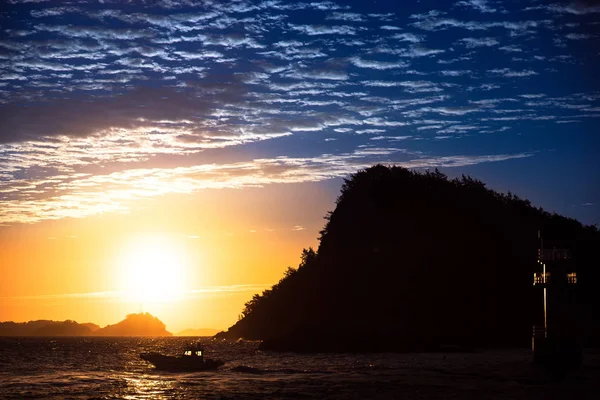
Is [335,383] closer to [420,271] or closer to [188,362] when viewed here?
[188,362]

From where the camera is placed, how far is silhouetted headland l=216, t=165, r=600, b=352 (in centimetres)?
11775

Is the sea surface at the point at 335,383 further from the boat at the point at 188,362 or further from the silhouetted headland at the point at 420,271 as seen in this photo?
the silhouetted headland at the point at 420,271

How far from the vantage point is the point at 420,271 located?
130375mm

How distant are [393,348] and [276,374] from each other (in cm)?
4982

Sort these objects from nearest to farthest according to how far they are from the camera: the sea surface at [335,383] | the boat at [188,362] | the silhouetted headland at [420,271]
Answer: the sea surface at [335,383] < the boat at [188,362] < the silhouetted headland at [420,271]

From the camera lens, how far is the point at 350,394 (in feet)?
142

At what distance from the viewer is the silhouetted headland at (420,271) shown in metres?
118

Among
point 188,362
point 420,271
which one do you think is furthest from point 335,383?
point 420,271

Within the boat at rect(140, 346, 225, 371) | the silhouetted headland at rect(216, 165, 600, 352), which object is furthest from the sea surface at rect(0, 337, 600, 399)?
the silhouetted headland at rect(216, 165, 600, 352)

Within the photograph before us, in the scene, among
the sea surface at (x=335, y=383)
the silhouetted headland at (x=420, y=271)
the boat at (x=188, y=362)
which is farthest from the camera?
the silhouetted headland at (x=420, y=271)

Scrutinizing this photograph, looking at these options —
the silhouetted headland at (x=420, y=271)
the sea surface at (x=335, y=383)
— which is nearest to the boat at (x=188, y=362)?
the sea surface at (x=335, y=383)

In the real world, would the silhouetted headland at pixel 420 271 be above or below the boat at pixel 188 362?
above

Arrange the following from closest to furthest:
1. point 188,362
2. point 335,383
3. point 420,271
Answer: point 335,383 → point 188,362 → point 420,271

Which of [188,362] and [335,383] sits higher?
[335,383]
